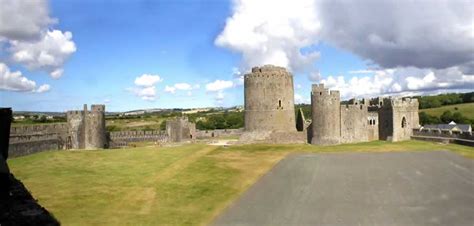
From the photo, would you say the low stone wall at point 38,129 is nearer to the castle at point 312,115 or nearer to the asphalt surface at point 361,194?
the castle at point 312,115

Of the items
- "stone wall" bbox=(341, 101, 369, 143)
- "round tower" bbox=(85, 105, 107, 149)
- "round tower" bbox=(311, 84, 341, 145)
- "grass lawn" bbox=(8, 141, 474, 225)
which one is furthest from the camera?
"stone wall" bbox=(341, 101, 369, 143)

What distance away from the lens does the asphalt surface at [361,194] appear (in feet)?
59.5

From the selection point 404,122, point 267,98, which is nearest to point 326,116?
point 267,98

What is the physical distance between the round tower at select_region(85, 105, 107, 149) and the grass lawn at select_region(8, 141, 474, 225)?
26.5 feet

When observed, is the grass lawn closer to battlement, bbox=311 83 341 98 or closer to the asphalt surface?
the asphalt surface

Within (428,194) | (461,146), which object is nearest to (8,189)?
(428,194)

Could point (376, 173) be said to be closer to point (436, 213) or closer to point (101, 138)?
point (436, 213)

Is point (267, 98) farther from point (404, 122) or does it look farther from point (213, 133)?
point (213, 133)

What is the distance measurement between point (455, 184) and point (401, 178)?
295cm

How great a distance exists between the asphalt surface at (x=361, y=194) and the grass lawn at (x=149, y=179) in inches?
64.2

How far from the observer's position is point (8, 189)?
6953mm

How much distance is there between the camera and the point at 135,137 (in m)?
59.3

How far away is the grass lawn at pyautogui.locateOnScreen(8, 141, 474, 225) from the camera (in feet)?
64.0

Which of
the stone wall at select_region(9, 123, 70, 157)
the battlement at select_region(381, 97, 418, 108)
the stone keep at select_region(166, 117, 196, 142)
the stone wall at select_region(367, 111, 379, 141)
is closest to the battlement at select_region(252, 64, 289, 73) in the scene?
the stone wall at select_region(367, 111, 379, 141)
